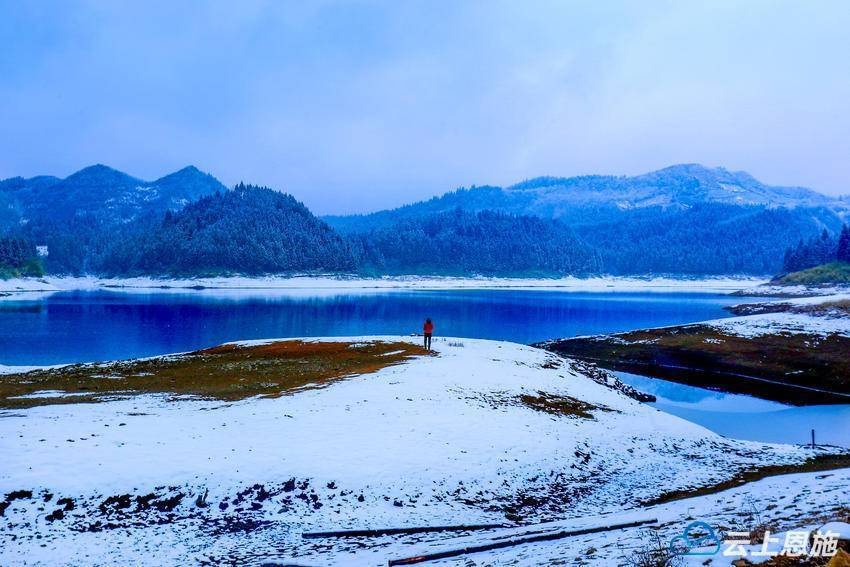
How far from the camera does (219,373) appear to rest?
3016 centimetres

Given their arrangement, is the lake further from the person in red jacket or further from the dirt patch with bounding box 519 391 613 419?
the dirt patch with bounding box 519 391 613 419

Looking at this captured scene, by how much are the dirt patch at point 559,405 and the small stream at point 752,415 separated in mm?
7458

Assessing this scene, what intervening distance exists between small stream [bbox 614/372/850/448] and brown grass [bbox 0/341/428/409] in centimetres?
1712

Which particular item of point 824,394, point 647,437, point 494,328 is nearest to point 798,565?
point 647,437

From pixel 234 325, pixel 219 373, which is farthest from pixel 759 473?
pixel 234 325

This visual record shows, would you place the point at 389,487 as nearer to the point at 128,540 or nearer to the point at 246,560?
the point at 246,560

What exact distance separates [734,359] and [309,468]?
1676 inches

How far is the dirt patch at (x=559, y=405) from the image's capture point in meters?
23.7

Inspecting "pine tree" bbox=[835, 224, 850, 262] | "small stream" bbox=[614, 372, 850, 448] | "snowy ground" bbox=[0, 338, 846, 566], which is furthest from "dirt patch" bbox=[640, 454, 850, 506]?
"pine tree" bbox=[835, 224, 850, 262]

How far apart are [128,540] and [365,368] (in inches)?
719

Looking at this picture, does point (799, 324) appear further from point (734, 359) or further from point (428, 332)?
point (428, 332)

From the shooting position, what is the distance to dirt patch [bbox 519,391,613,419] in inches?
931

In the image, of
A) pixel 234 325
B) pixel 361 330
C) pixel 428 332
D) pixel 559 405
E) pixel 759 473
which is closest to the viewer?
pixel 759 473

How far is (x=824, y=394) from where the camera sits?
34625mm
